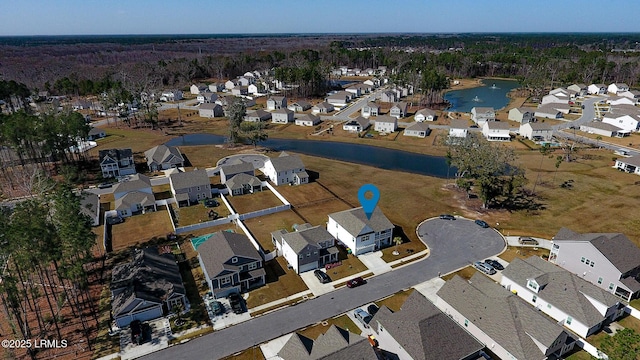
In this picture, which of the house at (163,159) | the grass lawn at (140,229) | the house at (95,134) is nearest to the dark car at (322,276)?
the grass lawn at (140,229)

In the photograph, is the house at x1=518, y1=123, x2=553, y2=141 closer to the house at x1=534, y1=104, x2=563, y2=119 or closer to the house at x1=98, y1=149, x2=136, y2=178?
the house at x1=534, y1=104, x2=563, y2=119

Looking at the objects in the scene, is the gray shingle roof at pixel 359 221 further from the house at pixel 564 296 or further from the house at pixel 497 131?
the house at pixel 497 131

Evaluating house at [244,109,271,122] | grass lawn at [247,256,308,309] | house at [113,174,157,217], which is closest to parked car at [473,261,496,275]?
grass lawn at [247,256,308,309]

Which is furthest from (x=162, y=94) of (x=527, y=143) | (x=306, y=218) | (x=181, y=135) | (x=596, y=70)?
(x=596, y=70)

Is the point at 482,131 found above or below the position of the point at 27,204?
below

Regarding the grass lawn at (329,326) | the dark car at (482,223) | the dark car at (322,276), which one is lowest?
the grass lawn at (329,326)

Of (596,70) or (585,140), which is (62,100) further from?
(596,70)

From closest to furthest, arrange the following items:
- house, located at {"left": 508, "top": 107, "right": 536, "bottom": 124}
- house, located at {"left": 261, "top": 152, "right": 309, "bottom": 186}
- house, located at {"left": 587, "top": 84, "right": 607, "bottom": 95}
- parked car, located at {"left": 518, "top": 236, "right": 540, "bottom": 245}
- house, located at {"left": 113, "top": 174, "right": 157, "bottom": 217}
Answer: parked car, located at {"left": 518, "top": 236, "right": 540, "bottom": 245}, house, located at {"left": 113, "top": 174, "right": 157, "bottom": 217}, house, located at {"left": 261, "top": 152, "right": 309, "bottom": 186}, house, located at {"left": 508, "top": 107, "right": 536, "bottom": 124}, house, located at {"left": 587, "top": 84, "right": 607, "bottom": 95}
